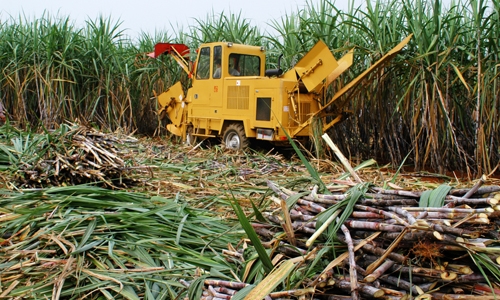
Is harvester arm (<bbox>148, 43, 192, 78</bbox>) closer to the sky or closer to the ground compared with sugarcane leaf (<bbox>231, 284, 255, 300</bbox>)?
closer to the sky

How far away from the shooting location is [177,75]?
38.2 feet

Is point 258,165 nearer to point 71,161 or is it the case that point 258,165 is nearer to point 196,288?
point 71,161

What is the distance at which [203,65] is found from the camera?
9344 mm

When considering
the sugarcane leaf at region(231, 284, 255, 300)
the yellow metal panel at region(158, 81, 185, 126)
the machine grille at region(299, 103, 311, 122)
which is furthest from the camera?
the yellow metal panel at region(158, 81, 185, 126)

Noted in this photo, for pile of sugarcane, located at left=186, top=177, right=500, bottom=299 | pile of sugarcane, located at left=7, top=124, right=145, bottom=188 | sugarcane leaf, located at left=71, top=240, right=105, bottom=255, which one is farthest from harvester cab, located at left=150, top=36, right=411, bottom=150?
sugarcane leaf, located at left=71, top=240, right=105, bottom=255

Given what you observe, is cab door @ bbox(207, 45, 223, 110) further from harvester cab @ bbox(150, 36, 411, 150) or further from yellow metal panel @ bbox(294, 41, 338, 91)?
yellow metal panel @ bbox(294, 41, 338, 91)

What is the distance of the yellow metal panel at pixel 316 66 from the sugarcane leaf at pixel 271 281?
5.08 meters

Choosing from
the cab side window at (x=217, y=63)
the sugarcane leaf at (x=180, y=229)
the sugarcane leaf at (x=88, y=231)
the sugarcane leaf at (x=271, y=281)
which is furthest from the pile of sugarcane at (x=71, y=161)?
the cab side window at (x=217, y=63)

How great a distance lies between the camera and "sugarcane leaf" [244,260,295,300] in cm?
237

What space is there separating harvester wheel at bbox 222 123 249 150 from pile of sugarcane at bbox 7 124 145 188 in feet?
10.7

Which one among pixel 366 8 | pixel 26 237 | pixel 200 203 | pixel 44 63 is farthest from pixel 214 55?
pixel 26 237

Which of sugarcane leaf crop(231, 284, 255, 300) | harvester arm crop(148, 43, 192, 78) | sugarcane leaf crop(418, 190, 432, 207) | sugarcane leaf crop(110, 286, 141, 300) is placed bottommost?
sugarcane leaf crop(110, 286, 141, 300)

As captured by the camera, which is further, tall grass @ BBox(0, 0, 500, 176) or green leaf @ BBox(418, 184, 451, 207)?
tall grass @ BBox(0, 0, 500, 176)

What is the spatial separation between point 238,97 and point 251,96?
1.07 ft
